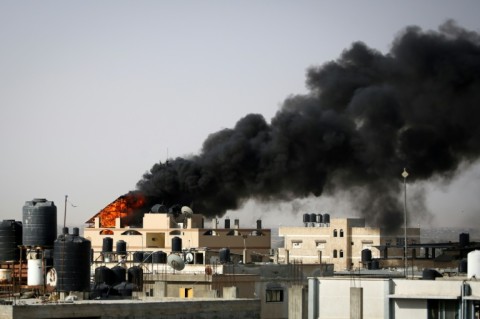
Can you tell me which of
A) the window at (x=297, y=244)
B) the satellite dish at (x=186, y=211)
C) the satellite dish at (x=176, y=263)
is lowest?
the satellite dish at (x=176, y=263)

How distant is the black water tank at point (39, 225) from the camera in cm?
7794

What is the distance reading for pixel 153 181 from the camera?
156 m

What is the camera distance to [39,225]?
256 ft

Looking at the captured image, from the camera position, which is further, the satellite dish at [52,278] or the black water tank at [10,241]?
the black water tank at [10,241]

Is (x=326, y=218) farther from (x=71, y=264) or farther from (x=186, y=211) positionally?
(x=71, y=264)

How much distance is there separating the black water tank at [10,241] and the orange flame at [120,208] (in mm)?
69694

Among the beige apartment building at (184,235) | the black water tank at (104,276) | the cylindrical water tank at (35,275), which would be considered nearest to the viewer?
the cylindrical water tank at (35,275)

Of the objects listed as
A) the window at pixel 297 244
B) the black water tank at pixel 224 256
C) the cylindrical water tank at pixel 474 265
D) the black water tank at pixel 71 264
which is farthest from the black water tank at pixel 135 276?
the window at pixel 297 244

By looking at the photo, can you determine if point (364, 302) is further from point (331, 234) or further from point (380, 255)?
point (331, 234)

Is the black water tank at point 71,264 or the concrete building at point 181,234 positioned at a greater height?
the concrete building at point 181,234

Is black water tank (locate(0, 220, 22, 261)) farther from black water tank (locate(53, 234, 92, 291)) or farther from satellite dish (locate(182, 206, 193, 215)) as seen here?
satellite dish (locate(182, 206, 193, 215))

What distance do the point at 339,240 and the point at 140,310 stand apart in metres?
109

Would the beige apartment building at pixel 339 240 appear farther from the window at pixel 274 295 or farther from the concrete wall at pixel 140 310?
the concrete wall at pixel 140 310

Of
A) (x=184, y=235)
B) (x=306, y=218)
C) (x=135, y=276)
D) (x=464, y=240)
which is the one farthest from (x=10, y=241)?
(x=306, y=218)
